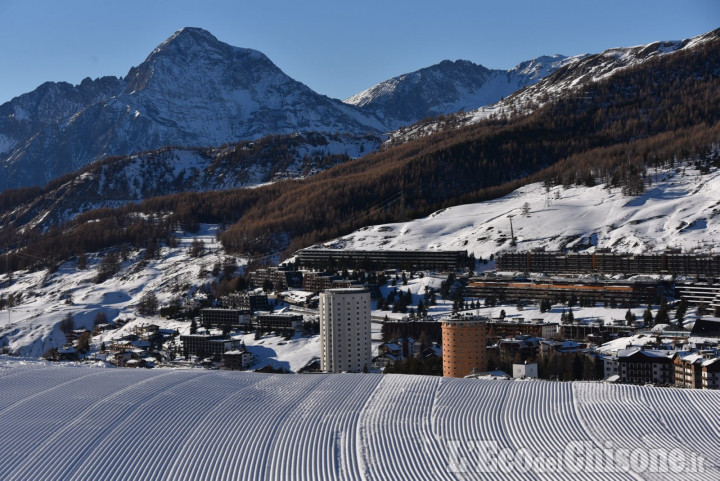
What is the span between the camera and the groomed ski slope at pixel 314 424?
2684cm

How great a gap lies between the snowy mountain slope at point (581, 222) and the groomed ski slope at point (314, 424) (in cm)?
6465

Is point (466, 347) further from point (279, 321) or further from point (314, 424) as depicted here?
point (314, 424)

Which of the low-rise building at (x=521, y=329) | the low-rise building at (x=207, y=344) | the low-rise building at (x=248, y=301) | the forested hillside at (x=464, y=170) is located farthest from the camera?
the forested hillside at (x=464, y=170)

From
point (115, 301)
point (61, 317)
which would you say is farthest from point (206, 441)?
point (115, 301)

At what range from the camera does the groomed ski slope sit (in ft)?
88.1

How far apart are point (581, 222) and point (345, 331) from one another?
5447cm

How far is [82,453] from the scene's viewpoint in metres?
27.5

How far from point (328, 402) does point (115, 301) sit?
85.3 m

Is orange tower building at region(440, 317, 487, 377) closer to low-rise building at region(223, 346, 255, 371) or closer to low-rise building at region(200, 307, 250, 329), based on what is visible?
low-rise building at region(223, 346, 255, 371)

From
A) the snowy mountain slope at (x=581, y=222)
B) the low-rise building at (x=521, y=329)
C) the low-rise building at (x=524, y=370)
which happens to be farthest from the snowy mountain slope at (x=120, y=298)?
the snowy mountain slope at (x=581, y=222)

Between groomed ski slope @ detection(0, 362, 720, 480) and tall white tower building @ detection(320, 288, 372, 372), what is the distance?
23.9m

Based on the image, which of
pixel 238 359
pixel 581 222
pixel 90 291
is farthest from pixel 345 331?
pixel 90 291

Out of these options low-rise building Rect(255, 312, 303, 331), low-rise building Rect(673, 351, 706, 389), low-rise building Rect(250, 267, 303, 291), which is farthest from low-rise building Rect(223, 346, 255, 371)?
low-rise building Rect(673, 351, 706, 389)

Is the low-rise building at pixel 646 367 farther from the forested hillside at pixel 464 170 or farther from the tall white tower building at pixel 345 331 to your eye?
the forested hillside at pixel 464 170
